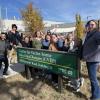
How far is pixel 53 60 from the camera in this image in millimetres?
6879

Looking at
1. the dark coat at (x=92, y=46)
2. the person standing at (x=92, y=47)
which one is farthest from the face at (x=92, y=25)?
the dark coat at (x=92, y=46)

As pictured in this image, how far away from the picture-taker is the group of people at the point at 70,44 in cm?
560

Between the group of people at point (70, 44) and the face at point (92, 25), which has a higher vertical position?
the face at point (92, 25)

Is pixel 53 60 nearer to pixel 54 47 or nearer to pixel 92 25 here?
pixel 54 47

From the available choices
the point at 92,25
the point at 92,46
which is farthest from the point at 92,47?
the point at 92,25

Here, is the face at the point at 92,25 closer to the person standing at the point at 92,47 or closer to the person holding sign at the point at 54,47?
the person standing at the point at 92,47

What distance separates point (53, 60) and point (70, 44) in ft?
3.56

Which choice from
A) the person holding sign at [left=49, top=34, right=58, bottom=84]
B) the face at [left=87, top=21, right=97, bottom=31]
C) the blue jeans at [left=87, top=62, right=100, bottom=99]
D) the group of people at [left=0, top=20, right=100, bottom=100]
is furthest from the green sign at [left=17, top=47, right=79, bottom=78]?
the face at [left=87, top=21, right=97, bottom=31]

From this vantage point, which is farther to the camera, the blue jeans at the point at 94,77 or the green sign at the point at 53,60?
the green sign at the point at 53,60

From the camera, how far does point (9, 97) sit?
6730mm

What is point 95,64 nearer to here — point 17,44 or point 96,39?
point 96,39

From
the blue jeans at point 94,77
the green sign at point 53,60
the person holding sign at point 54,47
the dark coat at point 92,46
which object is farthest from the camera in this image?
the person holding sign at point 54,47

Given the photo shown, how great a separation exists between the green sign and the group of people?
26 centimetres

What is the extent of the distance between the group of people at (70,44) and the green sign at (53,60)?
0.26 metres
